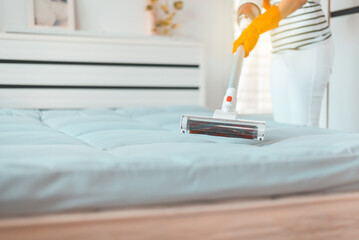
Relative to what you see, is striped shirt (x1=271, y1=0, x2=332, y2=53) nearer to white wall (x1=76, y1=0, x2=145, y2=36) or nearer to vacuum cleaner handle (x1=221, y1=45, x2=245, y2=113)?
vacuum cleaner handle (x1=221, y1=45, x2=245, y2=113)

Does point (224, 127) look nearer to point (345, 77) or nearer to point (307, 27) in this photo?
point (307, 27)

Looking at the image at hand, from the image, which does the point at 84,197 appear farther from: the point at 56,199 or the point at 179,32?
the point at 179,32

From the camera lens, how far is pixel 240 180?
0.90m

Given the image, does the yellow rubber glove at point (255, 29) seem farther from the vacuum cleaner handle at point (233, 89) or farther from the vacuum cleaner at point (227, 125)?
the vacuum cleaner at point (227, 125)

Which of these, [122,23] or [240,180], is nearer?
[240,180]

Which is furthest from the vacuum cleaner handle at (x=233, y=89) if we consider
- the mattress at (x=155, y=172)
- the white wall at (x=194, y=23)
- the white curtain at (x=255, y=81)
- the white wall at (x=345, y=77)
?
the white curtain at (x=255, y=81)

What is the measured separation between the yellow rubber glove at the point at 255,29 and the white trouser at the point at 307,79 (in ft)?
1.29

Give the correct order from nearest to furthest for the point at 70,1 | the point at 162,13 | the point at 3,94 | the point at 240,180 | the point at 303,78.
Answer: the point at 240,180 → the point at 303,78 → the point at 3,94 → the point at 70,1 → the point at 162,13

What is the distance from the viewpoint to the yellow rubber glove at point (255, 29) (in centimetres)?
151

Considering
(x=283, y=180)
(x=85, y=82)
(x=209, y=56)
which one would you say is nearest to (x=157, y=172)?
(x=283, y=180)

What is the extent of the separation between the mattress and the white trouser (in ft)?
2.49

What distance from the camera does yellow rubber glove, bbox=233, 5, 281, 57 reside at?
151 centimetres

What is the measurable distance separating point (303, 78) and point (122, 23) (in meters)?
1.80

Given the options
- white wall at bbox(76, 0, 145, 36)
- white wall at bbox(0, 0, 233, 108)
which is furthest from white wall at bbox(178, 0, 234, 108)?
white wall at bbox(76, 0, 145, 36)
